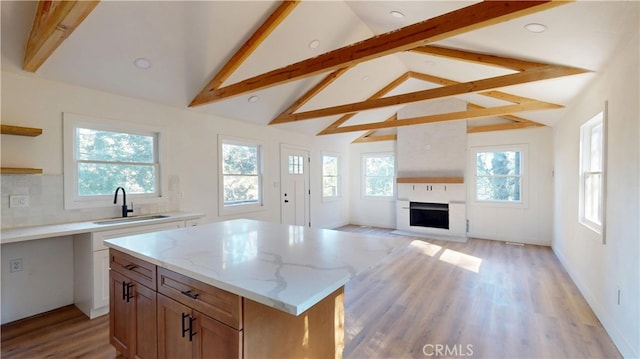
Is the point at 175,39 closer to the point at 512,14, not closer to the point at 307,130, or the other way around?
the point at 512,14

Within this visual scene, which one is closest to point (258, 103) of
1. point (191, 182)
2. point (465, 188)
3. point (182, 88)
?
point (182, 88)

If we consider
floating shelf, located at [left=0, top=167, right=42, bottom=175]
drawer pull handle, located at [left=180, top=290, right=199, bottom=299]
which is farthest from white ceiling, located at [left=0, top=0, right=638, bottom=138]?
drawer pull handle, located at [left=180, top=290, right=199, bottom=299]

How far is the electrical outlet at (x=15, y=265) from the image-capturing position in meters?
2.61

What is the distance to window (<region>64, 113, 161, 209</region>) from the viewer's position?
2934 millimetres

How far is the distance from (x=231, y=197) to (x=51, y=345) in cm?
278

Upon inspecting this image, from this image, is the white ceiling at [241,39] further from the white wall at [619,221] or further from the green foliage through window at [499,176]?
the green foliage through window at [499,176]

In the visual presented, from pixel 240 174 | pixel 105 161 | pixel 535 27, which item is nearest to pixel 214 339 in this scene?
pixel 105 161

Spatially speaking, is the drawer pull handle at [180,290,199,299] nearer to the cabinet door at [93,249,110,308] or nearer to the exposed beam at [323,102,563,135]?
the cabinet door at [93,249,110,308]

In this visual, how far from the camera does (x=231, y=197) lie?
15.6 feet

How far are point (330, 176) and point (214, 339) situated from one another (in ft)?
19.9

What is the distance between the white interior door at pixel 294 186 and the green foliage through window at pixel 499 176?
376 cm

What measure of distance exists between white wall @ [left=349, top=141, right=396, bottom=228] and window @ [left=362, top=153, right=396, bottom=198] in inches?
5.4

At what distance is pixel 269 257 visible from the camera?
1.54 m

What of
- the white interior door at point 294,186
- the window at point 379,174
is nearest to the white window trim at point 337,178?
the white interior door at point 294,186
